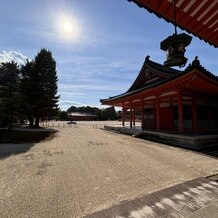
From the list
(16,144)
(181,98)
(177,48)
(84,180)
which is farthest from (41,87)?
(177,48)

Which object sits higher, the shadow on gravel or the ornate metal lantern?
the ornate metal lantern

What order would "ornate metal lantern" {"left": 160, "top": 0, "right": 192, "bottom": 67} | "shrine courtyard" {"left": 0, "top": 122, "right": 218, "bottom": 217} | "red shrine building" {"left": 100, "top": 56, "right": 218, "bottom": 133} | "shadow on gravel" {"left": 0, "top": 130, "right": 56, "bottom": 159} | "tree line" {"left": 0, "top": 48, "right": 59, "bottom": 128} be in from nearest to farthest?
1. "ornate metal lantern" {"left": 160, "top": 0, "right": 192, "bottom": 67}
2. "shrine courtyard" {"left": 0, "top": 122, "right": 218, "bottom": 217}
3. "shadow on gravel" {"left": 0, "top": 130, "right": 56, "bottom": 159}
4. "red shrine building" {"left": 100, "top": 56, "right": 218, "bottom": 133}
5. "tree line" {"left": 0, "top": 48, "right": 59, "bottom": 128}

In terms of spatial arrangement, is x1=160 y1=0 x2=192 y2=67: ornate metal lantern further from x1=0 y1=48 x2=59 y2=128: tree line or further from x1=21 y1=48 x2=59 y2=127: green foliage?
x1=21 y1=48 x2=59 y2=127: green foliage

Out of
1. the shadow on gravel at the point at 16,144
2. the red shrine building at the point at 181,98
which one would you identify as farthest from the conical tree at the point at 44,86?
the red shrine building at the point at 181,98

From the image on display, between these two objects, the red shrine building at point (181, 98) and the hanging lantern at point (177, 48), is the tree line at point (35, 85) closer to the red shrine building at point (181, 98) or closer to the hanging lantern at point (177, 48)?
the red shrine building at point (181, 98)

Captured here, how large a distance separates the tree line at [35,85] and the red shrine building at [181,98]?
1440 cm

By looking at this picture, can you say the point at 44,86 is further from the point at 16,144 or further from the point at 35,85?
the point at 16,144

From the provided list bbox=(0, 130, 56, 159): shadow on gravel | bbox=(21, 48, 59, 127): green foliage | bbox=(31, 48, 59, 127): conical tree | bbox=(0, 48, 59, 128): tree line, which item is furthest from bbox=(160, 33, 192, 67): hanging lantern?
bbox=(31, 48, 59, 127): conical tree

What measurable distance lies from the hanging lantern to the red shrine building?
6.52 m

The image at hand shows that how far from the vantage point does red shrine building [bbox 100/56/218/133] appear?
1073 centimetres

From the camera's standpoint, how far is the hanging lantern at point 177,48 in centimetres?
280

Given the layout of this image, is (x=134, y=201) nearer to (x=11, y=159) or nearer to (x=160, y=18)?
(x=160, y=18)

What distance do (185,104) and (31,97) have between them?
2028cm

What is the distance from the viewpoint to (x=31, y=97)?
84.2ft
